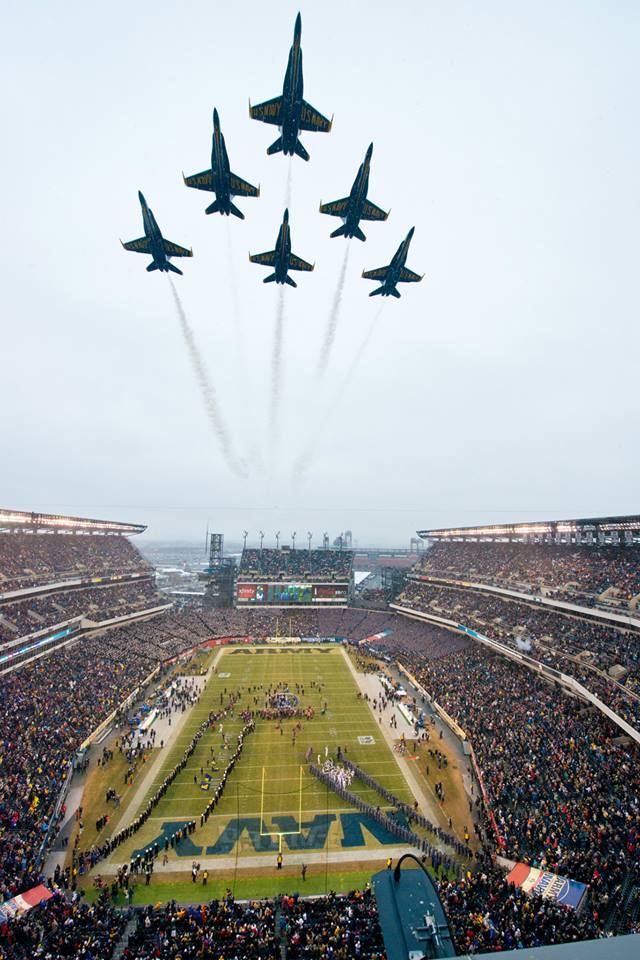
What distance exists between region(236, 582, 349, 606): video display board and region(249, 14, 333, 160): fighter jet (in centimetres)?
6861

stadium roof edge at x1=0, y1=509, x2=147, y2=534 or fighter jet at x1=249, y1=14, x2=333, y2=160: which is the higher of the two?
fighter jet at x1=249, y1=14, x2=333, y2=160

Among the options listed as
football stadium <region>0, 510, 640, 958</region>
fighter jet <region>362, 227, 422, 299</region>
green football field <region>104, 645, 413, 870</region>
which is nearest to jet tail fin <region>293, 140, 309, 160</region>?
fighter jet <region>362, 227, 422, 299</region>

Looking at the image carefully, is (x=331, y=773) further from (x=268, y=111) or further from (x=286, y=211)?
(x=268, y=111)

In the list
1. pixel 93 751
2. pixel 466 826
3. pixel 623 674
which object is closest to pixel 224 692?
pixel 93 751

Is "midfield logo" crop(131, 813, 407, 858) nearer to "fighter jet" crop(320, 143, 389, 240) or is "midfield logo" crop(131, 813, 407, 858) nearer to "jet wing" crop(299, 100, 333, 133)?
"fighter jet" crop(320, 143, 389, 240)

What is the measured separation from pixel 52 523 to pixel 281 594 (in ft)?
132

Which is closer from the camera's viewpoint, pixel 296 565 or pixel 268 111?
pixel 268 111

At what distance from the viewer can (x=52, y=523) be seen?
70312mm

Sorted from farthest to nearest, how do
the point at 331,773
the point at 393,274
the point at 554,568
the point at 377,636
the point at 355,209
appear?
the point at 377,636
the point at 554,568
the point at 393,274
the point at 355,209
the point at 331,773

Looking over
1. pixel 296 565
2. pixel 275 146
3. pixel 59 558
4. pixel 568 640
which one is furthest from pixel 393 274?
pixel 296 565

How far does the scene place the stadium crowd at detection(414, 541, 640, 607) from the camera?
45.4 m

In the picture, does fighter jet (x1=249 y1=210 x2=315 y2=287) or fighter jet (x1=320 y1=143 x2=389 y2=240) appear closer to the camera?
fighter jet (x1=320 y1=143 x2=389 y2=240)

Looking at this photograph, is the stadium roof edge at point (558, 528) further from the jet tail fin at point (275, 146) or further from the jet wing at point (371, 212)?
the jet tail fin at point (275, 146)

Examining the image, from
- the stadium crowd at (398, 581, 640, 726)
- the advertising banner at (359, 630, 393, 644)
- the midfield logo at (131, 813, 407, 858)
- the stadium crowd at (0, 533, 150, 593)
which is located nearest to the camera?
the midfield logo at (131, 813, 407, 858)
